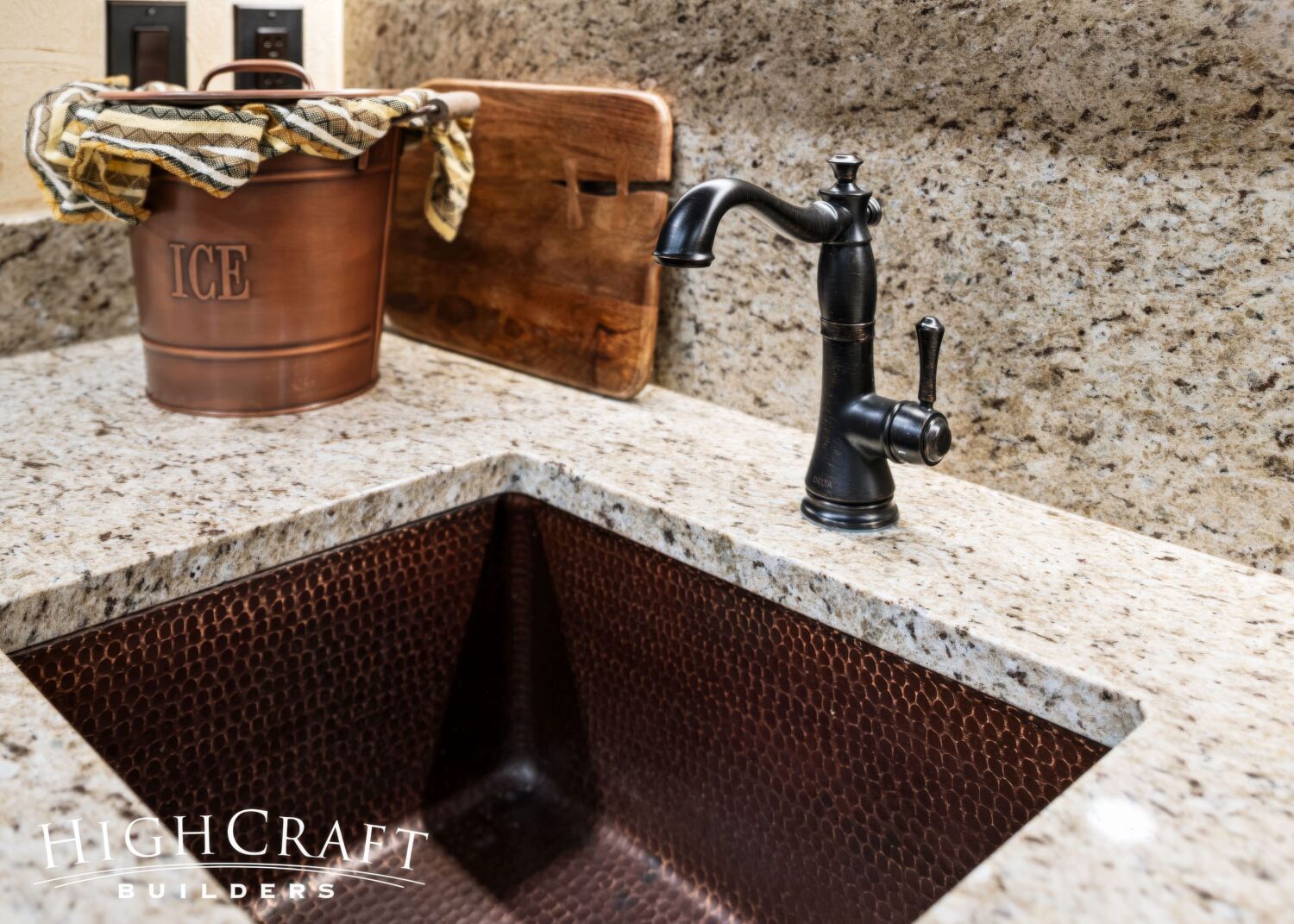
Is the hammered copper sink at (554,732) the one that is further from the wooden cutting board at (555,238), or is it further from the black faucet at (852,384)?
the wooden cutting board at (555,238)

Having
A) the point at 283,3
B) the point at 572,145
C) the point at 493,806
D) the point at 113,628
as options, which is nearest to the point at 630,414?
the point at 572,145

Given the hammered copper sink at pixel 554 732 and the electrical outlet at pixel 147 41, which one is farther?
the electrical outlet at pixel 147 41

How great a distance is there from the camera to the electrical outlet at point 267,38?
4.03 feet

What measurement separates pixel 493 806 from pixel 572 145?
62 centimetres

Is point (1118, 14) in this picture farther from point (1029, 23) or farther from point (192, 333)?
point (192, 333)

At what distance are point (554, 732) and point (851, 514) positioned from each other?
355 mm

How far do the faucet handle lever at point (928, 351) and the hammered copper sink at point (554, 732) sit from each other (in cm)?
18

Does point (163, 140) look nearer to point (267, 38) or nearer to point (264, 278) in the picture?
point (264, 278)

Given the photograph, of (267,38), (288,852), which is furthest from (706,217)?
(267,38)

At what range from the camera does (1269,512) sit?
0.78 m

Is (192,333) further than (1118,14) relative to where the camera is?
Yes

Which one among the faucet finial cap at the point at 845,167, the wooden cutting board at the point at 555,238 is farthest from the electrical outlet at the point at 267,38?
the faucet finial cap at the point at 845,167

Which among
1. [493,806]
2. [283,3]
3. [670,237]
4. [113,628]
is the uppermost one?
[283,3]

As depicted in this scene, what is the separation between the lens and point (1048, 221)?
32.7 inches
